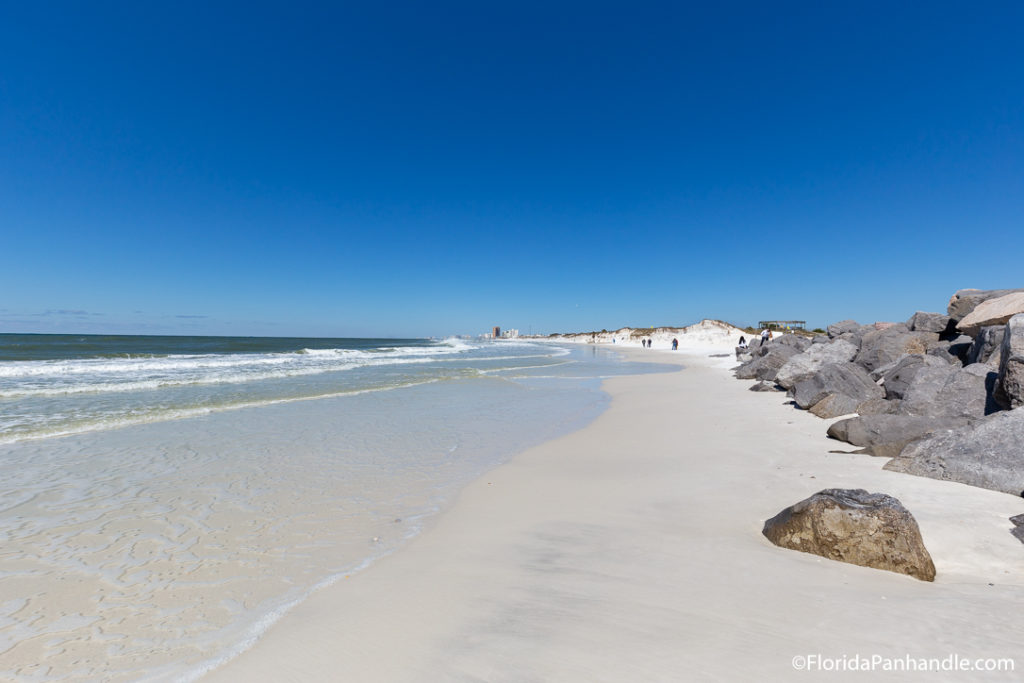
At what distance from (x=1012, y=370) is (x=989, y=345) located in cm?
369

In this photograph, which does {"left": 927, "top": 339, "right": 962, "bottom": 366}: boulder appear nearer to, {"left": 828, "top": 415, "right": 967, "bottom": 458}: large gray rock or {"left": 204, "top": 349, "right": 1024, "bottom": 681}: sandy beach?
{"left": 828, "top": 415, "right": 967, "bottom": 458}: large gray rock

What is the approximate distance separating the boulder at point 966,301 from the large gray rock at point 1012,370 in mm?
8328

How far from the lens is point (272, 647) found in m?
2.69

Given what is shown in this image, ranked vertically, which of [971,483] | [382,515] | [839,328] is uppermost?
[839,328]

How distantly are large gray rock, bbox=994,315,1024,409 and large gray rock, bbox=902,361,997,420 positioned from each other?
0.83 meters

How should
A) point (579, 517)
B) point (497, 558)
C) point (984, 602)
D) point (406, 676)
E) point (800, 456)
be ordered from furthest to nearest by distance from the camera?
point (800, 456) → point (579, 517) → point (497, 558) → point (984, 602) → point (406, 676)

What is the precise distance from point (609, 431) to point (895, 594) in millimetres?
6206

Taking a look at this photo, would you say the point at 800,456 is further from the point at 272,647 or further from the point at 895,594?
the point at 272,647

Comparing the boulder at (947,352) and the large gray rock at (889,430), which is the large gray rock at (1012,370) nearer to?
the large gray rock at (889,430)

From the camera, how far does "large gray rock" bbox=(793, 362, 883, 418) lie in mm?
9234

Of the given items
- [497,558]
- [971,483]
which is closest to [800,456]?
[971,483]

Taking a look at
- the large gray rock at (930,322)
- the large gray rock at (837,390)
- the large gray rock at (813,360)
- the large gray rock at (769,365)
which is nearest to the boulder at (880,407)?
the large gray rock at (837,390)

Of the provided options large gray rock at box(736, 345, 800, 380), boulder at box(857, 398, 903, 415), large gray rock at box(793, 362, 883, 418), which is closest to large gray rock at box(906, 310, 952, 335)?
large gray rock at box(736, 345, 800, 380)

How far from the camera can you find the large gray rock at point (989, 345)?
788 cm
